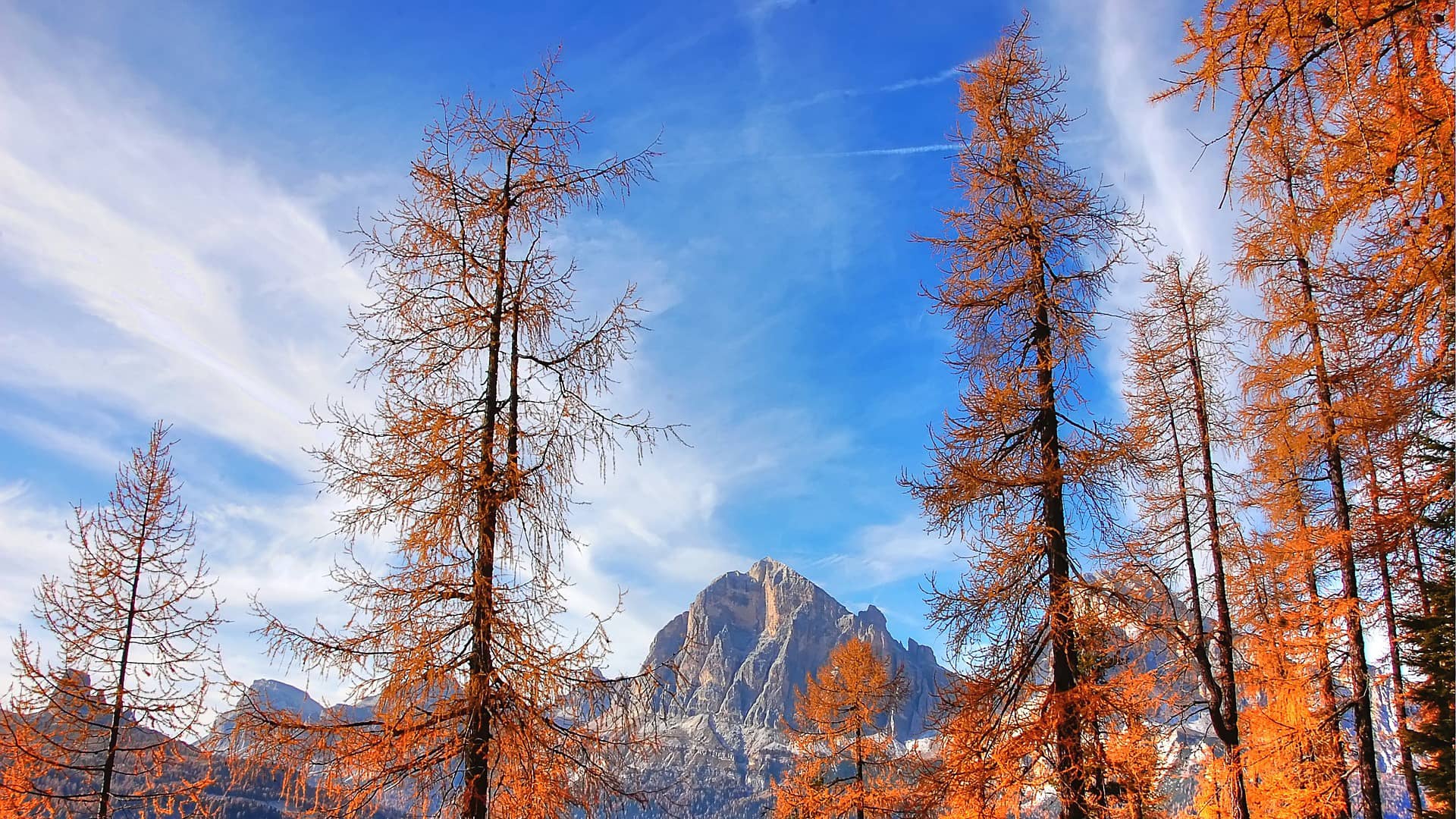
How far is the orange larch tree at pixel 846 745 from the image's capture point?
19125mm

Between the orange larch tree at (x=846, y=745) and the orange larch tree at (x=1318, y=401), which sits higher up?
the orange larch tree at (x=1318, y=401)

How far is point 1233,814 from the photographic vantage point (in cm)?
1223

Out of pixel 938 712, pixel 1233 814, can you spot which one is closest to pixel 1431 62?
pixel 938 712

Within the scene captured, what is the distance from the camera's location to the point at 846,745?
68.1 feet

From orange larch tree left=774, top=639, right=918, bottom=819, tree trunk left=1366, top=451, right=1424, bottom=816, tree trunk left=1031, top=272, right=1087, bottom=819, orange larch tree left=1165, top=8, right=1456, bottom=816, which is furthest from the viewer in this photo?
orange larch tree left=774, top=639, right=918, bottom=819

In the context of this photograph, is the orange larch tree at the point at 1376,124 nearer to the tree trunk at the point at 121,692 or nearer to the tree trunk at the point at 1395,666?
the tree trunk at the point at 1395,666

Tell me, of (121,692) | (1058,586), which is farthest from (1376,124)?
(121,692)

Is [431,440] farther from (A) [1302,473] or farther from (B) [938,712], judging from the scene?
(A) [1302,473]

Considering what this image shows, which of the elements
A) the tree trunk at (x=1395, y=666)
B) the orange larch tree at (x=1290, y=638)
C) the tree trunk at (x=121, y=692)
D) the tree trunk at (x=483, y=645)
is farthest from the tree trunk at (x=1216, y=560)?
the tree trunk at (x=121, y=692)

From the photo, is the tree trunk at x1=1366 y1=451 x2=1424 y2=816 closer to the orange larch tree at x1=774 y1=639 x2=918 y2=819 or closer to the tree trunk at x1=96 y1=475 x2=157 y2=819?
the orange larch tree at x1=774 y1=639 x2=918 y2=819

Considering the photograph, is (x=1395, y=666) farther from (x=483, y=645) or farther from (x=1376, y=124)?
(x=483, y=645)

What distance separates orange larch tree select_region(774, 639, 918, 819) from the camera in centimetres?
1912

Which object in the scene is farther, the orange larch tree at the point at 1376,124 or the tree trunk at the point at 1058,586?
the tree trunk at the point at 1058,586

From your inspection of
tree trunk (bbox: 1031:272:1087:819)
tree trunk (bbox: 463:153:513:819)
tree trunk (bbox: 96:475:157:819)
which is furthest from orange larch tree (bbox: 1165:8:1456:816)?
tree trunk (bbox: 96:475:157:819)
